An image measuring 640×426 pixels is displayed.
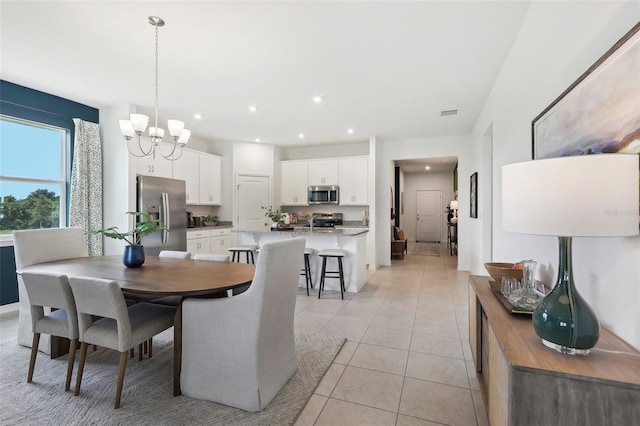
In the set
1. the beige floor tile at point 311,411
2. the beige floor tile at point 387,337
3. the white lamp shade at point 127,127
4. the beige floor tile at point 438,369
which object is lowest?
the beige floor tile at point 311,411

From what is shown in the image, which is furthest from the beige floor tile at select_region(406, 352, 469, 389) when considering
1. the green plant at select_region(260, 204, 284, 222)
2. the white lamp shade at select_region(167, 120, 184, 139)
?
the green plant at select_region(260, 204, 284, 222)

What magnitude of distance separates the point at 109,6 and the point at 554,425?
11.3ft

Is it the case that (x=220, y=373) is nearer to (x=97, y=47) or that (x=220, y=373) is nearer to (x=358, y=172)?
(x=97, y=47)

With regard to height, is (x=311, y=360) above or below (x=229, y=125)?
below

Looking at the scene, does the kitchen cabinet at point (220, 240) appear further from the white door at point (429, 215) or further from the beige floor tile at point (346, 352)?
the white door at point (429, 215)

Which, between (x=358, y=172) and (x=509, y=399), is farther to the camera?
(x=358, y=172)

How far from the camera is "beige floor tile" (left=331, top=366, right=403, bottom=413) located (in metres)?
1.88

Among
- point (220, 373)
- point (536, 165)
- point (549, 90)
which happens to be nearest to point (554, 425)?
point (536, 165)

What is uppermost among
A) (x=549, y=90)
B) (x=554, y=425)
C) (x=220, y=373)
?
(x=549, y=90)

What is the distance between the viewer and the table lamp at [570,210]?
91cm

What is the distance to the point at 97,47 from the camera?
275 cm

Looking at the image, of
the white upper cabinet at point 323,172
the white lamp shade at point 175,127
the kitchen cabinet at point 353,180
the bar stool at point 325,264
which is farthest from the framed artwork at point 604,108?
the white upper cabinet at point 323,172

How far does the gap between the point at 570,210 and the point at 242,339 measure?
1707mm

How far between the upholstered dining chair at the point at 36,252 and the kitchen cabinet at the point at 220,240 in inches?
115
